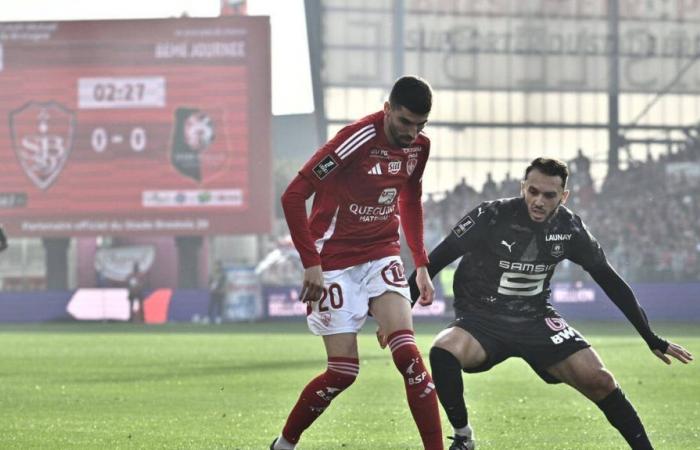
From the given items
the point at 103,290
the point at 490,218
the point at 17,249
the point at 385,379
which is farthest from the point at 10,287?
the point at 490,218

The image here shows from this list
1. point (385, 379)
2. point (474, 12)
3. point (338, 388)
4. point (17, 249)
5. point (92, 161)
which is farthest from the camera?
point (17, 249)

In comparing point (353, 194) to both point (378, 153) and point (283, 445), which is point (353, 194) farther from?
point (283, 445)

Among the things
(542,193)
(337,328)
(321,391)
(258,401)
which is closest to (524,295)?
(542,193)

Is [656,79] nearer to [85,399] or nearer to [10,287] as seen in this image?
[10,287]

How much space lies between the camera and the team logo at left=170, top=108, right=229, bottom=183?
3834 centimetres

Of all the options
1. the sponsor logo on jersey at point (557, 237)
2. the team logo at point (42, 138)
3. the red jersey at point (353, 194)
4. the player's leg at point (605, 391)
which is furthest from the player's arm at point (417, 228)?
the team logo at point (42, 138)

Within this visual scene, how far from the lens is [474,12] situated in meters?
52.8

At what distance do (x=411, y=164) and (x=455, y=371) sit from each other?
1171 millimetres

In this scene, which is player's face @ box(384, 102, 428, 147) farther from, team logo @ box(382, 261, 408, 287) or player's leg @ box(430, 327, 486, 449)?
player's leg @ box(430, 327, 486, 449)

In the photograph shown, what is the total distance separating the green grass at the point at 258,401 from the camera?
9586 mm

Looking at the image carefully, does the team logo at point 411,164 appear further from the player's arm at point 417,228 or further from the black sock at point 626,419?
the black sock at point 626,419

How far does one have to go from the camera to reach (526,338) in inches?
312

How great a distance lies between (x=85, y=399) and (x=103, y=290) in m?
26.3

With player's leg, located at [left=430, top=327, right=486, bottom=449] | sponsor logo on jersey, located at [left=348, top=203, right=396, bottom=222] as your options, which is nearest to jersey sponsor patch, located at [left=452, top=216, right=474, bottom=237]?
sponsor logo on jersey, located at [left=348, top=203, right=396, bottom=222]
